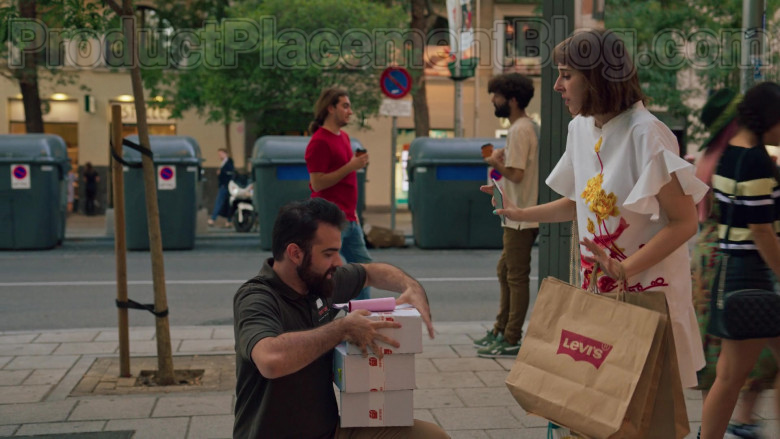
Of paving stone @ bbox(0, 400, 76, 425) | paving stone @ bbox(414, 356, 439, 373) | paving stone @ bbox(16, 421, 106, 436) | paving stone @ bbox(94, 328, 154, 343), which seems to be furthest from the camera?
paving stone @ bbox(94, 328, 154, 343)

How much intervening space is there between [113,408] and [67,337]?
2392 millimetres

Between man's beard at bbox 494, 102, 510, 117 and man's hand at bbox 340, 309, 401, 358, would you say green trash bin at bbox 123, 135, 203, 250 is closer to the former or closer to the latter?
man's beard at bbox 494, 102, 510, 117

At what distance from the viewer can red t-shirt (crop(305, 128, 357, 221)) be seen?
6648 mm

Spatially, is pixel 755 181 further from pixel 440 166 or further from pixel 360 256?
pixel 440 166

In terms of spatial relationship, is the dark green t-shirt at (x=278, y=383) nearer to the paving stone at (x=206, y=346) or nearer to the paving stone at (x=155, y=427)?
the paving stone at (x=155, y=427)

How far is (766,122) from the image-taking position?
3988mm

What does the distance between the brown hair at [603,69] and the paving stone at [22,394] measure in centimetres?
384

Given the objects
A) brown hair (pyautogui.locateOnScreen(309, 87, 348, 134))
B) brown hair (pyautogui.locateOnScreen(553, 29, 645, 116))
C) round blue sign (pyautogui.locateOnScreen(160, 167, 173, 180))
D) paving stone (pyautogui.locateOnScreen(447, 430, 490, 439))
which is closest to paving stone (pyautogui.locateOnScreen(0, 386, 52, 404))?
paving stone (pyautogui.locateOnScreen(447, 430, 490, 439))

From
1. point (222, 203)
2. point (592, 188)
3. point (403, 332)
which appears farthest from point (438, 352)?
point (222, 203)

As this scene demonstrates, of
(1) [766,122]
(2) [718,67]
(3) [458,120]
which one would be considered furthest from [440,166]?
(1) [766,122]

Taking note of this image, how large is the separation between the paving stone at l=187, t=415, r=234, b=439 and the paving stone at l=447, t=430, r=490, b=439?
1.13m

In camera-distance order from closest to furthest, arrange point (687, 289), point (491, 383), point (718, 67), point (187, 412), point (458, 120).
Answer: point (687, 289) → point (187, 412) → point (491, 383) → point (718, 67) → point (458, 120)

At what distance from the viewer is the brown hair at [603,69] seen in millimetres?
3166

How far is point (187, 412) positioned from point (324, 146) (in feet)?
7.28
